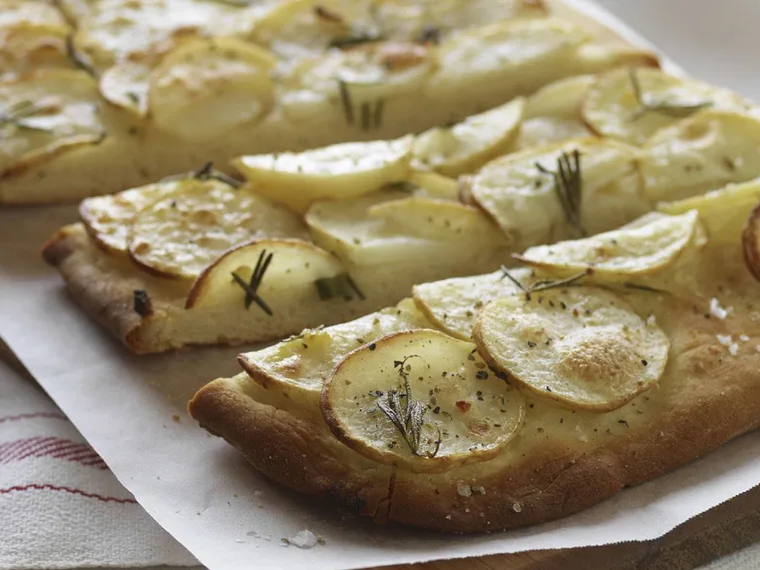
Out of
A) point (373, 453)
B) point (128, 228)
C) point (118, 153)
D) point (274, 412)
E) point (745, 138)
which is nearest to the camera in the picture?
point (373, 453)

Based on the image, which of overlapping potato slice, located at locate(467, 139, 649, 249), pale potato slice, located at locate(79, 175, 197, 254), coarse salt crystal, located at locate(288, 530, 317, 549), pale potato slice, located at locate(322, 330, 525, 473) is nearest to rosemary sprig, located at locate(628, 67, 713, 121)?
overlapping potato slice, located at locate(467, 139, 649, 249)

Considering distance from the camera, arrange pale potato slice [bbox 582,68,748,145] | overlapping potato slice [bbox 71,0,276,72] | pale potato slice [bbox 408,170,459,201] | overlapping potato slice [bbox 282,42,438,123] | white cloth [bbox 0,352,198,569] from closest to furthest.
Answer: white cloth [bbox 0,352,198,569]
pale potato slice [bbox 408,170,459,201]
pale potato slice [bbox 582,68,748,145]
overlapping potato slice [bbox 282,42,438,123]
overlapping potato slice [bbox 71,0,276,72]

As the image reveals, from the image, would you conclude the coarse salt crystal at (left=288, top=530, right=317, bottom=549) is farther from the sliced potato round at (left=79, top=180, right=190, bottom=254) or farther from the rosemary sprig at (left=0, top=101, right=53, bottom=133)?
the rosemary sprig at (left=0, top=101, right=53, bottom=133)

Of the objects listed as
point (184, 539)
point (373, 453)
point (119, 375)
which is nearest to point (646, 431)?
point (373, 453)

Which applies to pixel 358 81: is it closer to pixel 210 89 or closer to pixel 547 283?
pixel 210 89

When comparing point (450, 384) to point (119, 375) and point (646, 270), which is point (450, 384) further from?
point (119, 375)

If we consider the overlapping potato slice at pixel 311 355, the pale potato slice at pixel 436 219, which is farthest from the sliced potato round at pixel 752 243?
the overlapping potato slice at pixel 311 355

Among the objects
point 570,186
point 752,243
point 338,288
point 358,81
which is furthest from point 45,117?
point 752,243
